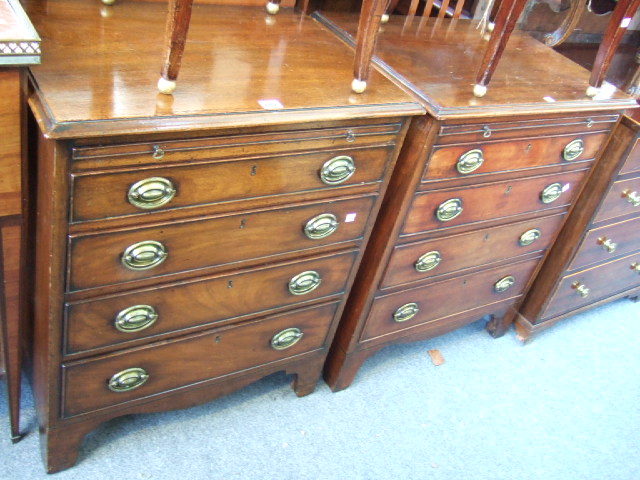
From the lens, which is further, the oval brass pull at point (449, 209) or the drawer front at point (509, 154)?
the oval brass pull at point (449, 209)

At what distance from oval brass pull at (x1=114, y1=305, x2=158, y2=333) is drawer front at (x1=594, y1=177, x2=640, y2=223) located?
4.59 feet

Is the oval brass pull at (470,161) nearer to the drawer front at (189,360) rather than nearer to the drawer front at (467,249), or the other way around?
the drawer front at (467,249)

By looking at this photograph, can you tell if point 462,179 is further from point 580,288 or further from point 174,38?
point 580,288

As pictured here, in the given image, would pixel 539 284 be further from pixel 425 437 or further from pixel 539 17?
pixel 539 17

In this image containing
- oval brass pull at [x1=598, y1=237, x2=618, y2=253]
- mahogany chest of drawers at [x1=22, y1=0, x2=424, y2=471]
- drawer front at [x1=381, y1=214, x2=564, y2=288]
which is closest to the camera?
mahogany chest of drawers at [x1=22, y1=0, x2=424, y2=471]

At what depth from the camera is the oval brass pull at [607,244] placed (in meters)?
2.00

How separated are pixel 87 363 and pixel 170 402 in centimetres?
29

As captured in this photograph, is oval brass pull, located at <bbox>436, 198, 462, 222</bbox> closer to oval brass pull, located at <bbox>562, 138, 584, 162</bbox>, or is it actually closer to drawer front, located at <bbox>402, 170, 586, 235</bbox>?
drawer front, located at <bbox>402, 170, 586, 235</bbox>

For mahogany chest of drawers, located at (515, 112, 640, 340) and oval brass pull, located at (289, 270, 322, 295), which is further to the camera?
mahogany chest of drawers, located at (515, 112, 640, 340)

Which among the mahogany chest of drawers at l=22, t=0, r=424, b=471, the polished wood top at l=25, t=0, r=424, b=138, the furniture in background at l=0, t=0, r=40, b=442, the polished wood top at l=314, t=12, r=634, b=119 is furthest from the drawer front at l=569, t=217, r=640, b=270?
the furniture in background at l=0, t=0, r=40, b=442

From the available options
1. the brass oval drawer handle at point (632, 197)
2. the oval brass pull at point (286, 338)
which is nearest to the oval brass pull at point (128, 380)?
the oval brass pull at point (286, 338)

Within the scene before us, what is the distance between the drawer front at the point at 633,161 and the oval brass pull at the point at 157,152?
4.51ft

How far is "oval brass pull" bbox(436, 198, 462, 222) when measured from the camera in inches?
59.1

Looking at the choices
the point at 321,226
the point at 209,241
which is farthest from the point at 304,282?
the point at 209,241
